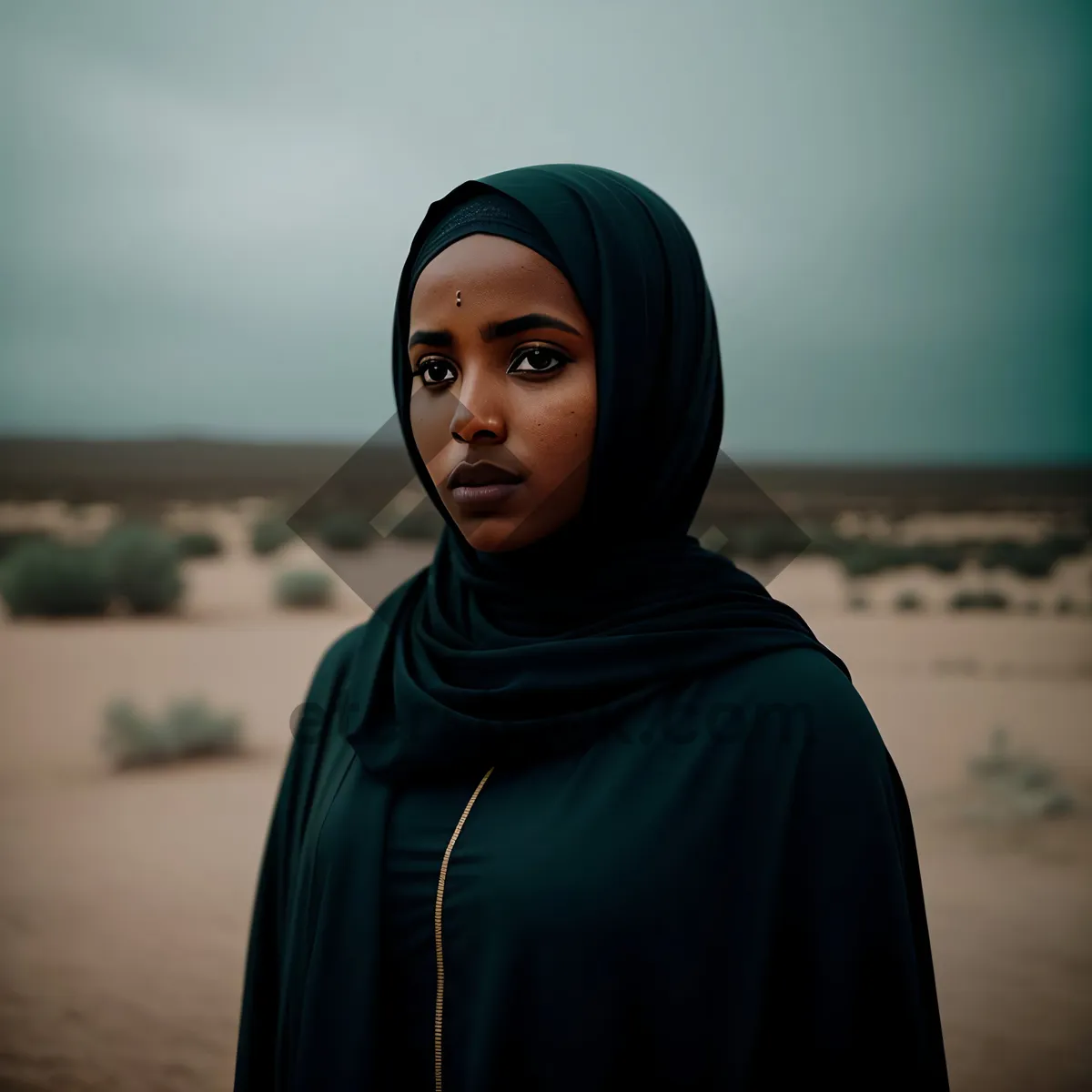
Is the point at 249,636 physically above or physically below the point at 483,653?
above

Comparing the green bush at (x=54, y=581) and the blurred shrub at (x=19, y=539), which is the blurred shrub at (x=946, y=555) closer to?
the green bush at (x=54, y=581)

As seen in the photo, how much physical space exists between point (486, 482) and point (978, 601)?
504 cm

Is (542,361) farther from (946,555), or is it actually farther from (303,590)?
(303,590)

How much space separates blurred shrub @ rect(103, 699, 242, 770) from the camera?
5.02m

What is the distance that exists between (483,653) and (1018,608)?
183 inches

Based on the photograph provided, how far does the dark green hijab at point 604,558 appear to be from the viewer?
78 cm

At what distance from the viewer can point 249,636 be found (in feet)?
21.6

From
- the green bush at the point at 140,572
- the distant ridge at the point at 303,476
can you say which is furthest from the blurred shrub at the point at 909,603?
the green bush at the point at 140,572

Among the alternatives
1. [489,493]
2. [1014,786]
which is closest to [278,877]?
[489,493]

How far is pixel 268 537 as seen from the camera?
7.49 meters

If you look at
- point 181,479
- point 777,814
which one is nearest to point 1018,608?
point 777,814

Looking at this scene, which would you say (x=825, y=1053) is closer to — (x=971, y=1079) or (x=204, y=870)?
(x=971, y=1079)

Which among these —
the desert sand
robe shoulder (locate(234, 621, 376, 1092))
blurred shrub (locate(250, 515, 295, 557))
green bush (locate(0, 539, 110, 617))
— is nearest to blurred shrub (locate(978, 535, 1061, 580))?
the desert sand

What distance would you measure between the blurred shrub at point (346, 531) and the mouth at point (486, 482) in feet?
0.75
